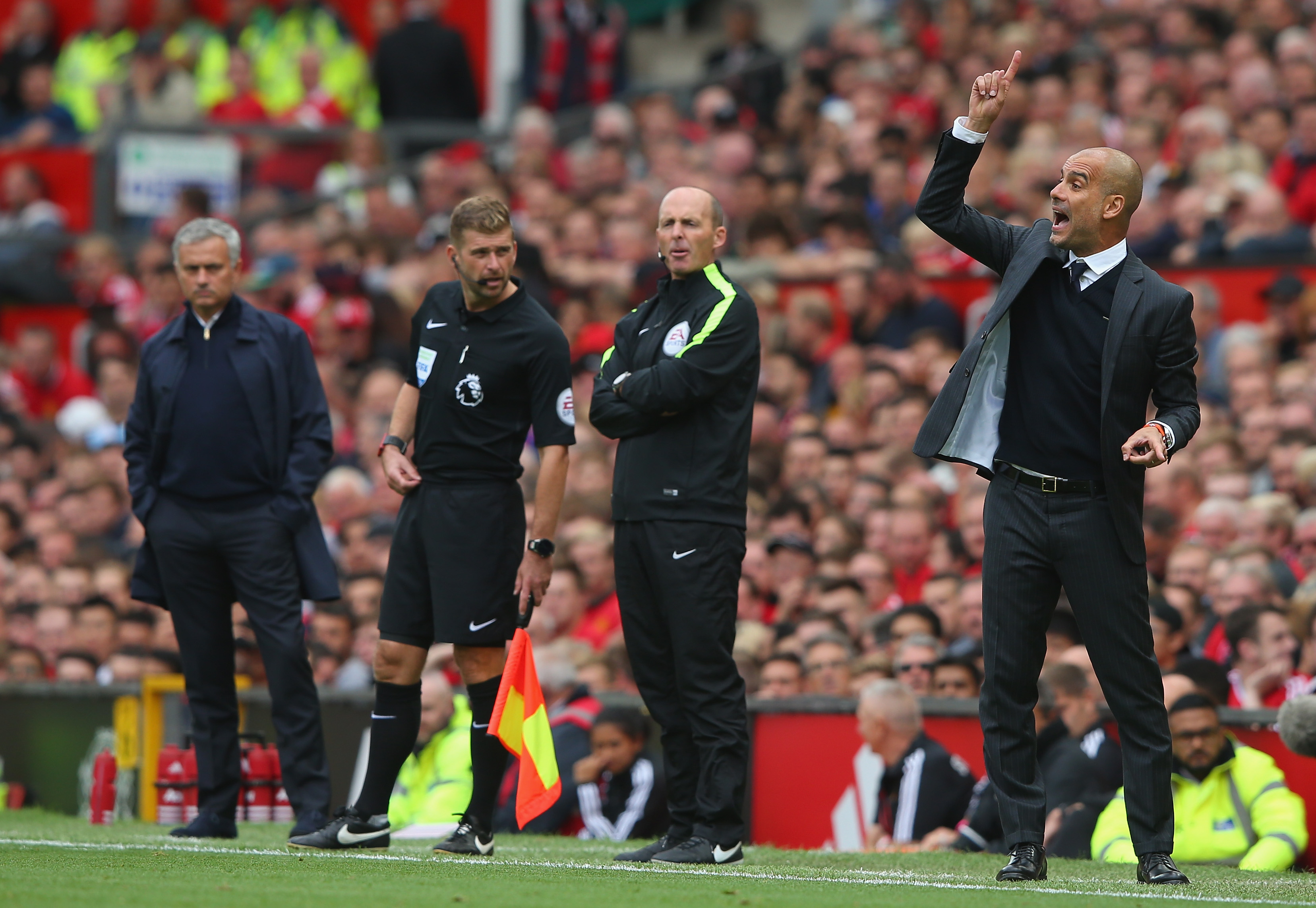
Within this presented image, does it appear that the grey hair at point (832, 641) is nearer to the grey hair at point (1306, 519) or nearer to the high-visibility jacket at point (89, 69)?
the grey hair at point (1306, 519)

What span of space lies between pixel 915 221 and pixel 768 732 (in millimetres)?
6384

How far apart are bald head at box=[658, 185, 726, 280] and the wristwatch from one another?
1168 mm

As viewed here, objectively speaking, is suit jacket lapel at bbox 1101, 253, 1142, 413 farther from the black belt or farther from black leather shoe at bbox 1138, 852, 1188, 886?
black leather shoe at bbox 1138, 852, 1188, 886

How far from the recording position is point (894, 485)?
11.6 m

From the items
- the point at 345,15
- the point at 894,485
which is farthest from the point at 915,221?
the point at 345,15

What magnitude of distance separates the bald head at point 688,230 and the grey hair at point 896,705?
2.31m

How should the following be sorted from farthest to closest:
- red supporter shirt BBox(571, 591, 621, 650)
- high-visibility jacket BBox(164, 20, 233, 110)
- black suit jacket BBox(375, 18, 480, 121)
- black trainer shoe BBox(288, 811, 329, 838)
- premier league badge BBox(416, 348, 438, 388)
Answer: high-visibility jacket BBox(164, 20, 233, 110), black suit jacket BBox(375, 18, 480, 121), red supporter shirt BBox(571, 591, 621, 650), black trainer shoe BBox(288, 811, 329, 838), premier league badge BBox(416, 348, 438, 388)

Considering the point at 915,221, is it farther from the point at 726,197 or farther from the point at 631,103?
the point at 631,103

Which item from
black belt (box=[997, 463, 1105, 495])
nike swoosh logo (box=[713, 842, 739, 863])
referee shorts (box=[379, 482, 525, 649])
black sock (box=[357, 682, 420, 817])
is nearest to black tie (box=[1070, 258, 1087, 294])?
black belt (box=[997, 463, 1105, 495])

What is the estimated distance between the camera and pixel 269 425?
309 inches

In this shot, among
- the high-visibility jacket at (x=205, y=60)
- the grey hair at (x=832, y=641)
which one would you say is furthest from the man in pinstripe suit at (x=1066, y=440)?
the high-visibility jacket at (x=205, y=60)

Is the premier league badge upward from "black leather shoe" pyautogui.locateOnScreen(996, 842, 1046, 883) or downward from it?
upward

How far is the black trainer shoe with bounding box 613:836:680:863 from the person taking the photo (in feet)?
22.6

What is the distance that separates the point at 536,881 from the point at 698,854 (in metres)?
0.90
